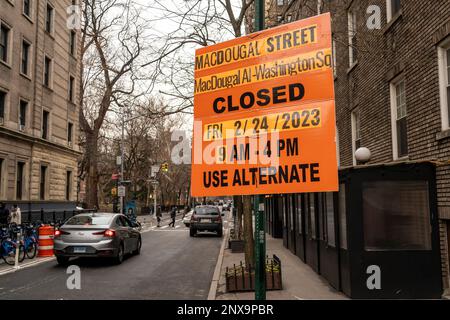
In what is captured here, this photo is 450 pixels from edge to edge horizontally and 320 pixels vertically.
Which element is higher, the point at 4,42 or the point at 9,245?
the point at 4,42

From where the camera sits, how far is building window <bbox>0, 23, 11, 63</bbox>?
2388 centimetres

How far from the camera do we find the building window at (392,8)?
10.2m

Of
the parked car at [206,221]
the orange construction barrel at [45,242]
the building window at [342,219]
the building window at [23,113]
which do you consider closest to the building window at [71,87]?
the building window at [23,113]

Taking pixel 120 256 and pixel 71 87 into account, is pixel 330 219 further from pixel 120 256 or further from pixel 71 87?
pixel 71 87

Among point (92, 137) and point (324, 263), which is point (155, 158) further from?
point (324, 263)

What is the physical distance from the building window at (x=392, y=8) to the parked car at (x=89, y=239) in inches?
376

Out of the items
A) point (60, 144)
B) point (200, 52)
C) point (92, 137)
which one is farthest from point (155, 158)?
point (200, 52)

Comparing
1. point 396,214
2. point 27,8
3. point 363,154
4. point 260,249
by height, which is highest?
point 27,8

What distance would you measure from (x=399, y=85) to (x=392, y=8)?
6.48ft

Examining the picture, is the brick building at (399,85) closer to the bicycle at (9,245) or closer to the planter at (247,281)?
the planter at (247,281)

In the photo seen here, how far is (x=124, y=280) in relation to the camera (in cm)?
998

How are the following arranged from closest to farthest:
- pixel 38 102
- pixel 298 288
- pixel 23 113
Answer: pixel 298 288
pixel 23 113
pixel 38 102

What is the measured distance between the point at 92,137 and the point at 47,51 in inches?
347

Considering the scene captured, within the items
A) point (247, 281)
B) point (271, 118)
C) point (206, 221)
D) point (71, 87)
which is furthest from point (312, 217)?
point (71, 87)
